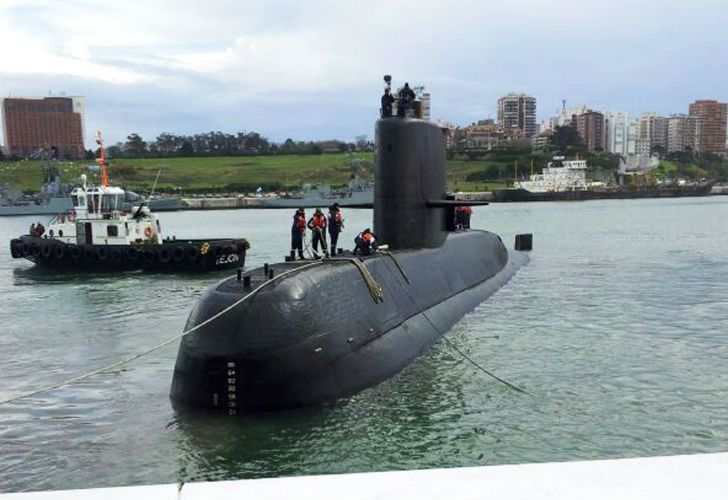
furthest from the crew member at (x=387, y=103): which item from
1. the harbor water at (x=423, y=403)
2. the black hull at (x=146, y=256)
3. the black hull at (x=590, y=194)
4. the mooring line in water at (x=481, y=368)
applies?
the black hull at (x=590, y=194)

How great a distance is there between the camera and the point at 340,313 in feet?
31.7

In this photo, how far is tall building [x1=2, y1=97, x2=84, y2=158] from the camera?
171125 millimetres

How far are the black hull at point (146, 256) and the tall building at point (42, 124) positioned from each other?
150352 mm

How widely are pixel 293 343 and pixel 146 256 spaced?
73.3 ft

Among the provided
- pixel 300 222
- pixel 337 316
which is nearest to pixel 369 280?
pixel 337 316

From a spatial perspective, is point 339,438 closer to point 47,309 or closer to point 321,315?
point 321,315

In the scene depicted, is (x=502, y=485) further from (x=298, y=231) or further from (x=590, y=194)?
(x=590, y=194)

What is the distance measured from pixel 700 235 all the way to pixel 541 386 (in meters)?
40.7

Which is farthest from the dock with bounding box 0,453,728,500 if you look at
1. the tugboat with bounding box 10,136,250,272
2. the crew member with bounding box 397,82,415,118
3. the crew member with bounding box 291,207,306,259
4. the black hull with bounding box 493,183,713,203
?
the black hull with bounding box 493,183,713,203

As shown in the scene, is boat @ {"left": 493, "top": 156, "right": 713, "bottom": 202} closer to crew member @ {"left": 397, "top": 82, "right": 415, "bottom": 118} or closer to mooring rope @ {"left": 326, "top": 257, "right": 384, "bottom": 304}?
crew member @ {"left": 397, "top": 82, "right": 415, "bottom": 118}

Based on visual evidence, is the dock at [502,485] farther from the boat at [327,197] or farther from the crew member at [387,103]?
the boat at [327,197]

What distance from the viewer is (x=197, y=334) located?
29.2 ft

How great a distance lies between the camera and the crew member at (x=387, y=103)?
1420 cm

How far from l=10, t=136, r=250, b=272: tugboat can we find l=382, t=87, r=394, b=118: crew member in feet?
53.8
